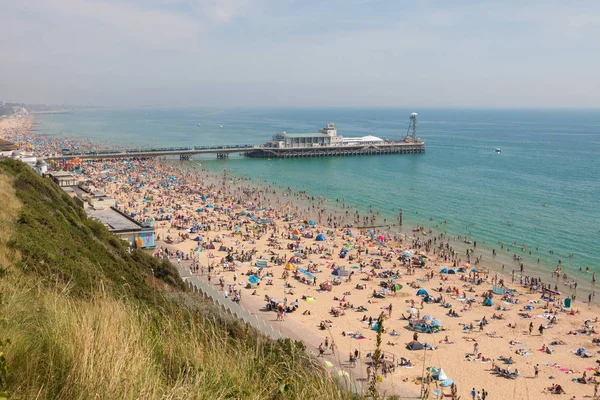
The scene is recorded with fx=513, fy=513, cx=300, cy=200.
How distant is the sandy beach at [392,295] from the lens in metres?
18.4

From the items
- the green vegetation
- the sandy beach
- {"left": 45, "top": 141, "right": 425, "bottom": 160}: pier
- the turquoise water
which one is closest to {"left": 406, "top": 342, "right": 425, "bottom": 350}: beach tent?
the sandy beach

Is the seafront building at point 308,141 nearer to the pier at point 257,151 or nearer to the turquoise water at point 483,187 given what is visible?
the pier at point 257,151

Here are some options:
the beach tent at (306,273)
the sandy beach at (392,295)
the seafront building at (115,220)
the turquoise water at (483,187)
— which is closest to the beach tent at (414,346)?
the sandy beach at (392,295)

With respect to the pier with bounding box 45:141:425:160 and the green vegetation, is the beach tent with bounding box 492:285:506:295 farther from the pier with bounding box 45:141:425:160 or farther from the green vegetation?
the pier with bounding box 45:141:425:160

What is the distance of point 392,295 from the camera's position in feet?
85.3

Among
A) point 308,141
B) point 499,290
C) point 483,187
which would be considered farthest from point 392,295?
point 308,141

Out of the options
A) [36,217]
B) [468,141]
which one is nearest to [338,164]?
[468,141]

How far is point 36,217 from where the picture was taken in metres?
15.4

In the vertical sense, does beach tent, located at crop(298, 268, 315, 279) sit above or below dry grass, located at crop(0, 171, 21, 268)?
below

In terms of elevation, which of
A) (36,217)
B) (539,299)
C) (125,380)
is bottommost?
(539,299)

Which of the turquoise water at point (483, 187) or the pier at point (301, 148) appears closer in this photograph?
the turquoise water at point (483, 187)

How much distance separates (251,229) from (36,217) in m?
23.7

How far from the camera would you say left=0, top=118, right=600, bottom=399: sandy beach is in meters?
18.4

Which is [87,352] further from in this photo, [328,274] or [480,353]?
[328,274]
